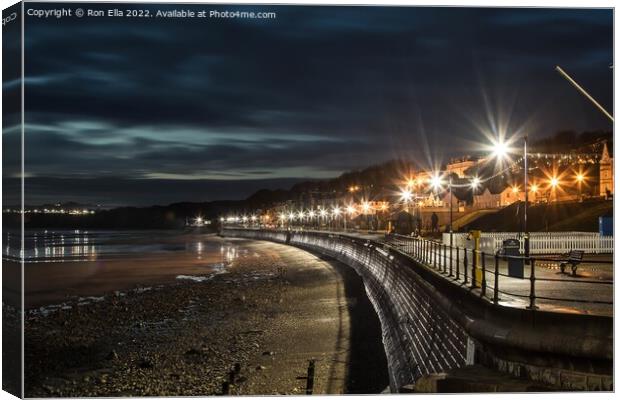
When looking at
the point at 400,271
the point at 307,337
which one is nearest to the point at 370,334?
the point at 307,337

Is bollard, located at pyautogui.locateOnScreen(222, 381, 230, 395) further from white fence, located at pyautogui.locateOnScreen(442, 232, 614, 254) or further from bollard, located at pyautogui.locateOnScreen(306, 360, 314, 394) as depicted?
white fence, located at pyautogui.locateOnScreen(442, 232, 614, 254)

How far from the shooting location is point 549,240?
27.2 meters

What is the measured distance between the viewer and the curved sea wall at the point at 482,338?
874 cm

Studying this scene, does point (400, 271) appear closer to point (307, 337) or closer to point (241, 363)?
point (307, 337)

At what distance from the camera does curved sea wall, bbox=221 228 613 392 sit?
874 centimetres

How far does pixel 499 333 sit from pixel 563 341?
1.00 meters

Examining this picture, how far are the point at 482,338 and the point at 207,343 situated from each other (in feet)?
37.4

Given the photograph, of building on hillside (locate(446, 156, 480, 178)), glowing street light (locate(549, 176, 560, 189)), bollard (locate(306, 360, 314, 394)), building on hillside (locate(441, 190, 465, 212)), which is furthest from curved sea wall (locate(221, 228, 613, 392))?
building on hillside (locate(446, 156, 480, 178))

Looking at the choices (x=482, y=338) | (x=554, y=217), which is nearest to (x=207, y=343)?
(x=482, y=338)

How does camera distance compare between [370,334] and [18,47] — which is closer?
[18,47]

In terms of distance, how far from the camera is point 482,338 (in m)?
9.98

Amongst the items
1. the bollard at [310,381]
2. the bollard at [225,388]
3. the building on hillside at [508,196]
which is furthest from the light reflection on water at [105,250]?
the building on hillside at [508,196]

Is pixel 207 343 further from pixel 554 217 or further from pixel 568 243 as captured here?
pixel 554 217

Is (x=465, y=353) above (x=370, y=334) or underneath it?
above
